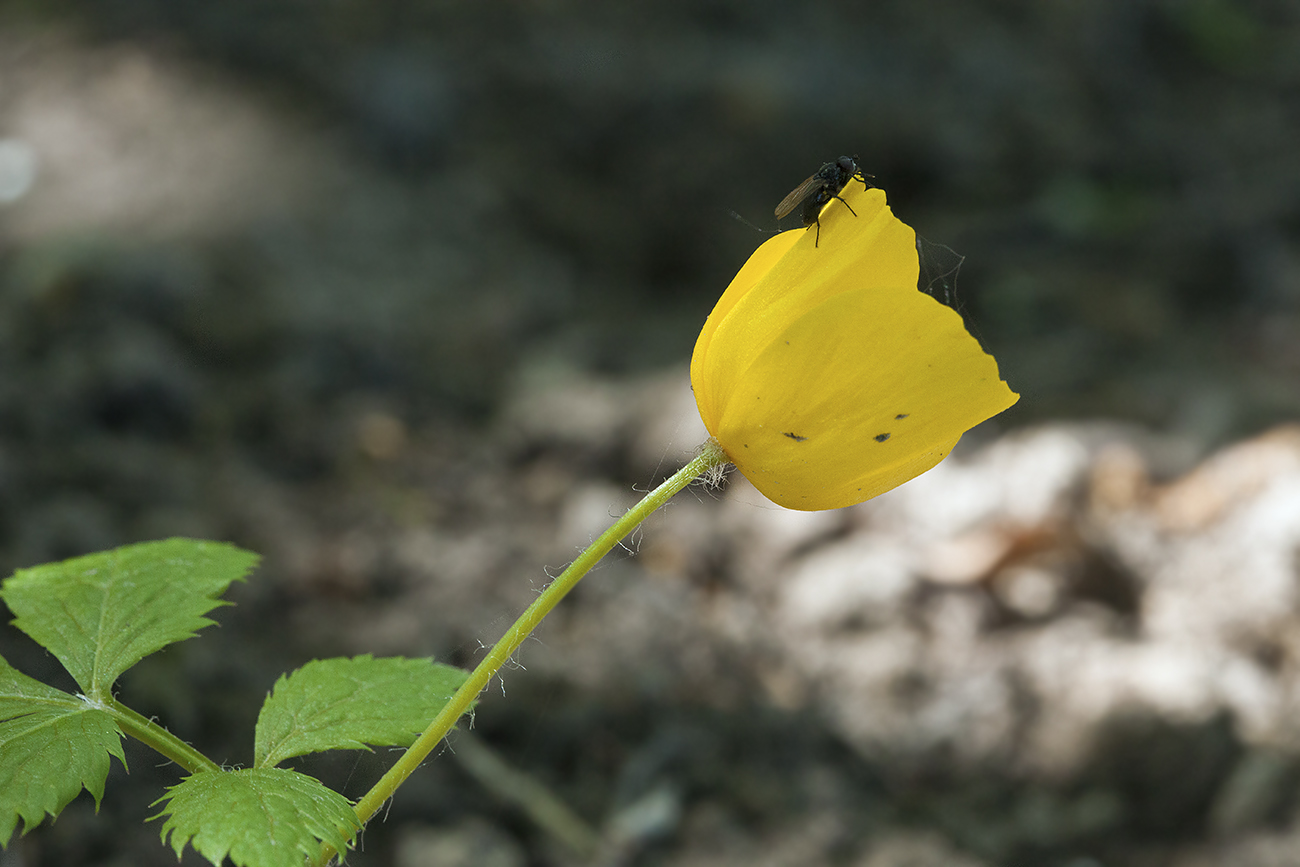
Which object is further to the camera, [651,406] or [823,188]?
[651,406]

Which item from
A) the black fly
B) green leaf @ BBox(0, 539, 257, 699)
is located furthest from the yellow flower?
green leaf @ BBox(0, 539, 257, 699)

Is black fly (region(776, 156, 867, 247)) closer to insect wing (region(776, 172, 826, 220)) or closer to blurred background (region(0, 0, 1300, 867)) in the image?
insect wing (region(776, 172, 826, 220))

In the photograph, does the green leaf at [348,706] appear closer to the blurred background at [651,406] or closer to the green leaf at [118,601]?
the green leaf at [118,601]

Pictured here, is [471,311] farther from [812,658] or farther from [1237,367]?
[1237,367]

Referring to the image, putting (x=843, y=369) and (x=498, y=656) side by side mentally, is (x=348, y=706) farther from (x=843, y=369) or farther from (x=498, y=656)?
Result: (x=843, y=369)

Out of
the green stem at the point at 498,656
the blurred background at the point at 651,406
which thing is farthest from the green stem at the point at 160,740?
the blurred background at the point at 651,406

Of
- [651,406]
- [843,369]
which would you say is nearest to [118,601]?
[843,369]
